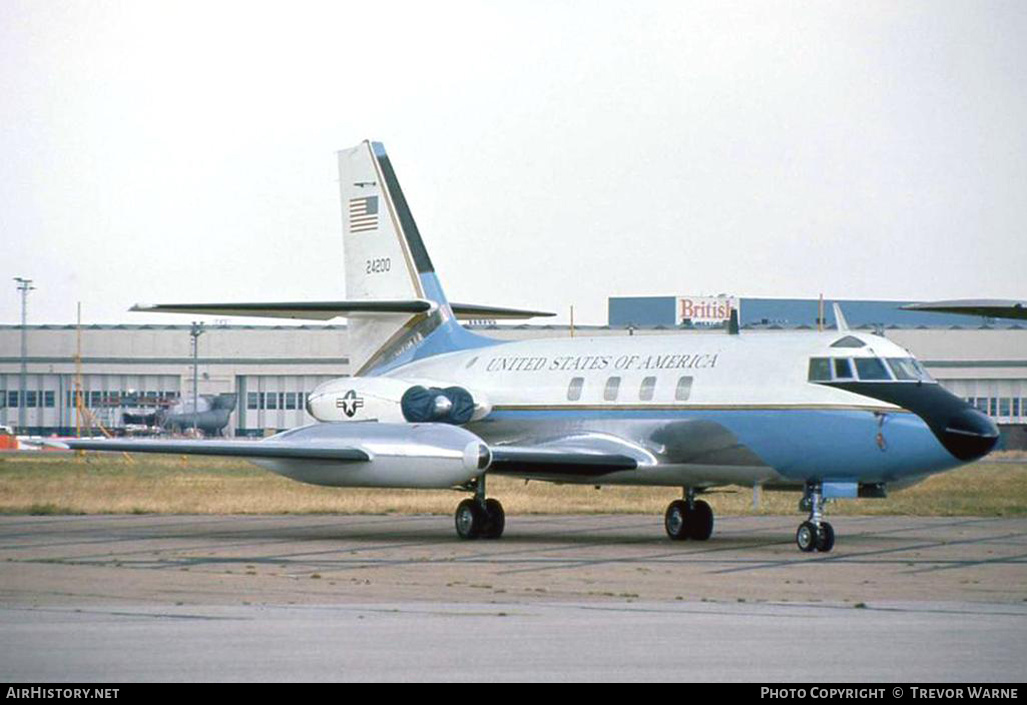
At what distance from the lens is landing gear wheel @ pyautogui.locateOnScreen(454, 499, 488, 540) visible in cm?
2716

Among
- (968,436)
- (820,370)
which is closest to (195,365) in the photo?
(820,370)

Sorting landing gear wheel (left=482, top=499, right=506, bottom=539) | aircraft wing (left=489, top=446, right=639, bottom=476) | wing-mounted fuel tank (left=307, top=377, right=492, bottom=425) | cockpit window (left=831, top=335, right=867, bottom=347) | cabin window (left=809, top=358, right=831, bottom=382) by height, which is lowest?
landing gear wheel (left=482, top=499, right=506, bottom=539)

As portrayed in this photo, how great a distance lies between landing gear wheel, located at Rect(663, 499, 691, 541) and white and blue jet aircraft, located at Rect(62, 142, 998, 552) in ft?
0.07

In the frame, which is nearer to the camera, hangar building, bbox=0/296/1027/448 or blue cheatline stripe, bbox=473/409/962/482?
blue cheatline stripe, bbox=473/409/962/482

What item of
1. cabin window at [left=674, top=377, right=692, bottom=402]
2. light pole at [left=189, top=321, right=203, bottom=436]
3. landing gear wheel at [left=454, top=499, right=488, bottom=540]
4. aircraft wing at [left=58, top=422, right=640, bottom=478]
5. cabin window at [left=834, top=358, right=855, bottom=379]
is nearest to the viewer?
→ cabin window at [left=834, top=358, right=855, bottom=379]

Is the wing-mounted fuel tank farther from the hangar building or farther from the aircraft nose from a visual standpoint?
the hangar building

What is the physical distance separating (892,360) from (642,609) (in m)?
9.43

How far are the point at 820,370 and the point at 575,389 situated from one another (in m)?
4.48

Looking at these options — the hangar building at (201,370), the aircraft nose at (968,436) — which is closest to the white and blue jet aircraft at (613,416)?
the aircraft nose at (968,436)

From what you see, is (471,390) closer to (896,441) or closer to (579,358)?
(579,358)

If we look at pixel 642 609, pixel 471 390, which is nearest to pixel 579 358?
pixel 471 390

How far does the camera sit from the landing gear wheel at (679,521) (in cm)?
2733

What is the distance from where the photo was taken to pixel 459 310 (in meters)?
32.5

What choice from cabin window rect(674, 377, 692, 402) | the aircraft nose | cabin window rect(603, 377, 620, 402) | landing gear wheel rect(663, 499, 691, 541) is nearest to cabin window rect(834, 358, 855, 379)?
the aircraft nose
